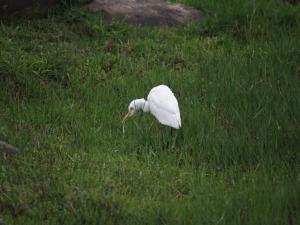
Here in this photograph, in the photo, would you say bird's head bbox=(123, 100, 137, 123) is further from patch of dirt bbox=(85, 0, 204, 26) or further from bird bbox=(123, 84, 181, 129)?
patch of dirt bbox=(85, 0, 204, 26)

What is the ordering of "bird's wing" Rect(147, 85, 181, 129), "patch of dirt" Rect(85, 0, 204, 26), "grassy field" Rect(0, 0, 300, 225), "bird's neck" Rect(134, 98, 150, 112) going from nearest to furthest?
"grassy field" Rect(0, 0, 300, 225)
"bird's wing" Rect(147, 85, 181, 129)
"bird's neck" Rect(134, 98, 150, 112)
"patch of dirt" Rect(85, 0, 204, 26)

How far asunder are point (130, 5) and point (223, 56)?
1739 mm

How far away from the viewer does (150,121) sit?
6.29m

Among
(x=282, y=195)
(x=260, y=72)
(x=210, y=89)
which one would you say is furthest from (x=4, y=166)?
(x=260, y=72)

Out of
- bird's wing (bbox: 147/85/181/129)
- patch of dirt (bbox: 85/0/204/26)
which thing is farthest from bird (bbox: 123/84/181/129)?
patch of dirt (bbox: 85/0/204/26)

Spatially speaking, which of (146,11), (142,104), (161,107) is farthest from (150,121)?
(146,11)

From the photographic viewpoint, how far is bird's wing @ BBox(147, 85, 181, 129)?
5.71 meters

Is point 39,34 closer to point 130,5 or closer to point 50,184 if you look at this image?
point 130,5

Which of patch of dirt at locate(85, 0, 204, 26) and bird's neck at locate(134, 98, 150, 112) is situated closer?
bird's neck at locate(134, 98, 150, 112)

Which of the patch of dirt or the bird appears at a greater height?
the patch of dirt

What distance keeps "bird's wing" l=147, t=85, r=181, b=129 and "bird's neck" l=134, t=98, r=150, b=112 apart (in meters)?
0.07

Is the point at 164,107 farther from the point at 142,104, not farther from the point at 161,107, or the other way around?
the point at 142,104

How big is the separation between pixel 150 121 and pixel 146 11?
2885 mm

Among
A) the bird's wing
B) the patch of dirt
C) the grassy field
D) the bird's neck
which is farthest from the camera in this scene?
the patch of dirt
